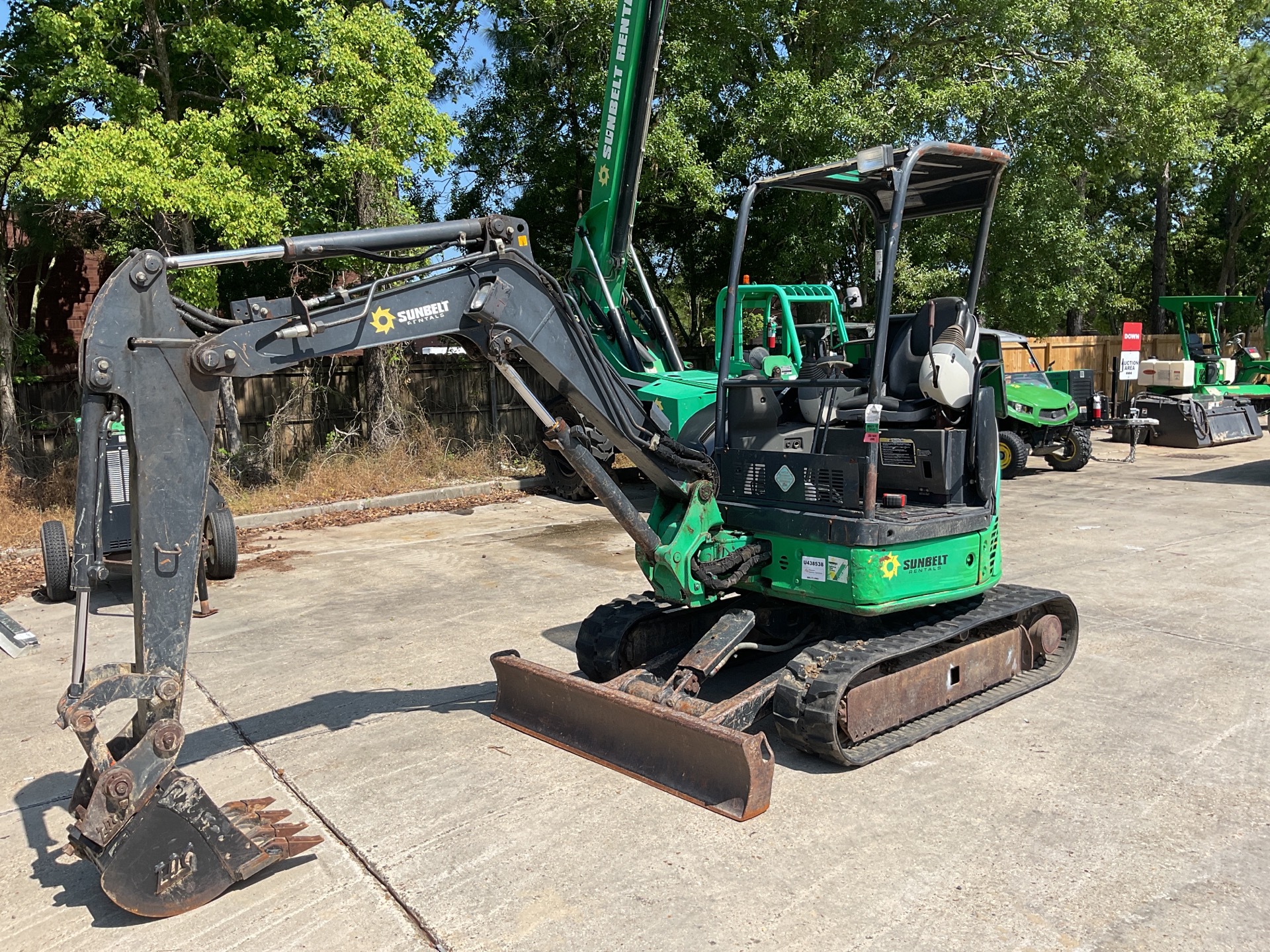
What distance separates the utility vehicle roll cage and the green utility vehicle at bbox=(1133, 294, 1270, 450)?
44.9 ft

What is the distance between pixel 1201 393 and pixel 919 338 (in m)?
16.0

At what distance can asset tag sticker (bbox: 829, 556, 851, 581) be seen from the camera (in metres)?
5.18

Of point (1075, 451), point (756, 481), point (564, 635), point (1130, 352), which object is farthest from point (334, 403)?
point (1130, 352)

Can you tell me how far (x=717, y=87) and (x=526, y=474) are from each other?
7.46 m

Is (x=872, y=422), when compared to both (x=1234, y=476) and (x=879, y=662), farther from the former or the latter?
(x=1234, y=476)

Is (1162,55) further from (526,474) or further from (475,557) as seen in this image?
(475,557)

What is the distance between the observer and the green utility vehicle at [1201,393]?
18188 millimetres

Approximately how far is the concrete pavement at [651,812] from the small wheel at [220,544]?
4.41ft

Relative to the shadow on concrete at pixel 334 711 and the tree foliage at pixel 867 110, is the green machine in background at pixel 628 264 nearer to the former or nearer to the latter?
the tree foliage at pixel 867 110

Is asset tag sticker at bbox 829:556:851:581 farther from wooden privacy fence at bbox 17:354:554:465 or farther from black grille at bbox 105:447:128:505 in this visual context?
wooden privacy fence at bbox 17:354:554:465

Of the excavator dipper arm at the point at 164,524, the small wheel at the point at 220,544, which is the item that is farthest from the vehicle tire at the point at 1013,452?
the excavator dipper arm at the point at 164,524

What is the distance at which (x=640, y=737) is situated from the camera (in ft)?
16.4

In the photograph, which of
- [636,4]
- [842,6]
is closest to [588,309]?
[636,4]

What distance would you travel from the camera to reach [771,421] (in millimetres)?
5977
